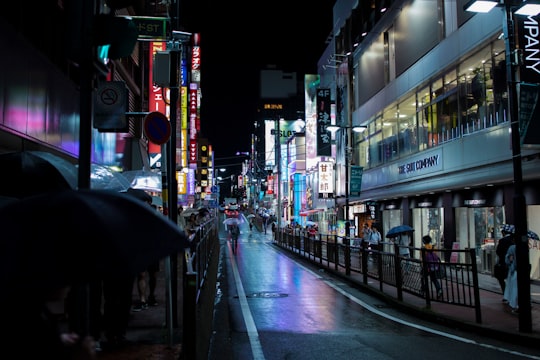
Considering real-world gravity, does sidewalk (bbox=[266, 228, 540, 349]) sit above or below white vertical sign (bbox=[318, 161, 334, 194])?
below

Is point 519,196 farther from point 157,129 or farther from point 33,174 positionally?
point 33,174

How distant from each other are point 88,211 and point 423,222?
2308cm

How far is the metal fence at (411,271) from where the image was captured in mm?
10609

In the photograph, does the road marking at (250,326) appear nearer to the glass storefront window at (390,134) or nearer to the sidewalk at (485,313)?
the sidewalk at (485,313)

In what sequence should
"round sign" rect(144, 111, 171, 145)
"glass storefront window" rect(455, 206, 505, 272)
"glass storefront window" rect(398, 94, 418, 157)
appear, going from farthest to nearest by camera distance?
"glass storefront window" rect(398, 94, 418, 157), "glass storefront window" rect(455, 206, 505, 272), "round sign" rect(144, 111, 171, 145)

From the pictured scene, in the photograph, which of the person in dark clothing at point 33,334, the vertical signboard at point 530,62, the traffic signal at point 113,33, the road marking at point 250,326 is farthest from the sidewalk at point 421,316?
the vertical signboard at point 530,62

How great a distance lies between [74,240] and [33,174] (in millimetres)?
4238

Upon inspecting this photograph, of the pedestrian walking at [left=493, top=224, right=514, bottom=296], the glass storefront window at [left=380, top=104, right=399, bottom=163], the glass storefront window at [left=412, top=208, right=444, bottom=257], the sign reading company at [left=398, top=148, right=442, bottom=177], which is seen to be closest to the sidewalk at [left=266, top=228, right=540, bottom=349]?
the pedestrian walking at [left=493, top=224, right=514, bottom=296]

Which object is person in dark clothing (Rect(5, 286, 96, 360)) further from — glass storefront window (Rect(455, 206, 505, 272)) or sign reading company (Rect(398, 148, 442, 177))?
sign reading company (Rect(398, 148, 442, 177))

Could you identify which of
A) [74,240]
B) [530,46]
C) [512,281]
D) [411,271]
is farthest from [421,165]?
[74,240]

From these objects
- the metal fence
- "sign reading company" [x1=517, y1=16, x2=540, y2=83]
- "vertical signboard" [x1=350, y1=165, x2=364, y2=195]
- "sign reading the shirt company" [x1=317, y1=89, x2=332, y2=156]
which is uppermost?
"sign reading the shirt company" [x1=317, y1=89, x2=332, y2=156]

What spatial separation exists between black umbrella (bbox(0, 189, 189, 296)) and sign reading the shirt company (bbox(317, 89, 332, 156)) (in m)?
A: 36.4

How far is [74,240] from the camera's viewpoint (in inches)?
91.5

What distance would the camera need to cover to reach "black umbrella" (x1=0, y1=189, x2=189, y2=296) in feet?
7.45
